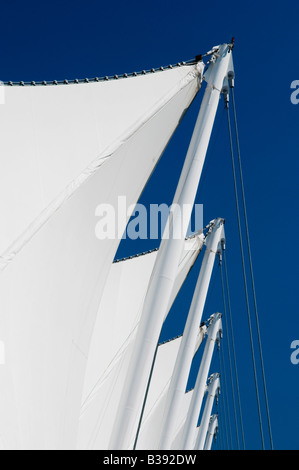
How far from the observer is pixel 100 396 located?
67.4 feet

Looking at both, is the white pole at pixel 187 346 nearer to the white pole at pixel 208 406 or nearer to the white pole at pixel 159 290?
the white pole at pixel 159 290

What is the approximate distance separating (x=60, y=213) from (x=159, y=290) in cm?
279

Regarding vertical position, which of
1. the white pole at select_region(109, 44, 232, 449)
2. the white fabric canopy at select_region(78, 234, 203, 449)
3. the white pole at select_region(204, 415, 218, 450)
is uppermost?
the white pole at select_region(204, 415, 218, 450)

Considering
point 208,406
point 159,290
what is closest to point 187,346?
point 159,290

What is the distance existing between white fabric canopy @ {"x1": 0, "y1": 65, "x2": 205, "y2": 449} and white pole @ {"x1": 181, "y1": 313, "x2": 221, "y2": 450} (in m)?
13.0

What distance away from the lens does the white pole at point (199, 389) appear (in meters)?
24.2

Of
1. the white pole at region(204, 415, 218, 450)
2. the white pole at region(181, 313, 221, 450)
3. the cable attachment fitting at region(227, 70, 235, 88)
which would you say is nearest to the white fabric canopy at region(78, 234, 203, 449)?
the white pole at region(181, 313, 221, 450)

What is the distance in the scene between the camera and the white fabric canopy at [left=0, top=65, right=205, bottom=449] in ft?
34.6

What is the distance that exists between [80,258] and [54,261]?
822 mm

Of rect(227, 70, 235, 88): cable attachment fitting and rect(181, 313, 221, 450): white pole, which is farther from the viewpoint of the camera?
rect(181, 313, 221, 450): white pole

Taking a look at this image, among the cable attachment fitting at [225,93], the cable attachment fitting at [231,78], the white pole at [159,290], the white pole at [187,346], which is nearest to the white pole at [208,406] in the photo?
the white pole at [187,346]

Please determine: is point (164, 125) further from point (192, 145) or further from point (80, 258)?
point (80, 258)

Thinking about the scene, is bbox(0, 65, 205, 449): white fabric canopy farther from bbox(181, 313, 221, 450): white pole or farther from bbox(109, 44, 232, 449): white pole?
bbox(181, 313, 221, 450): white pole
